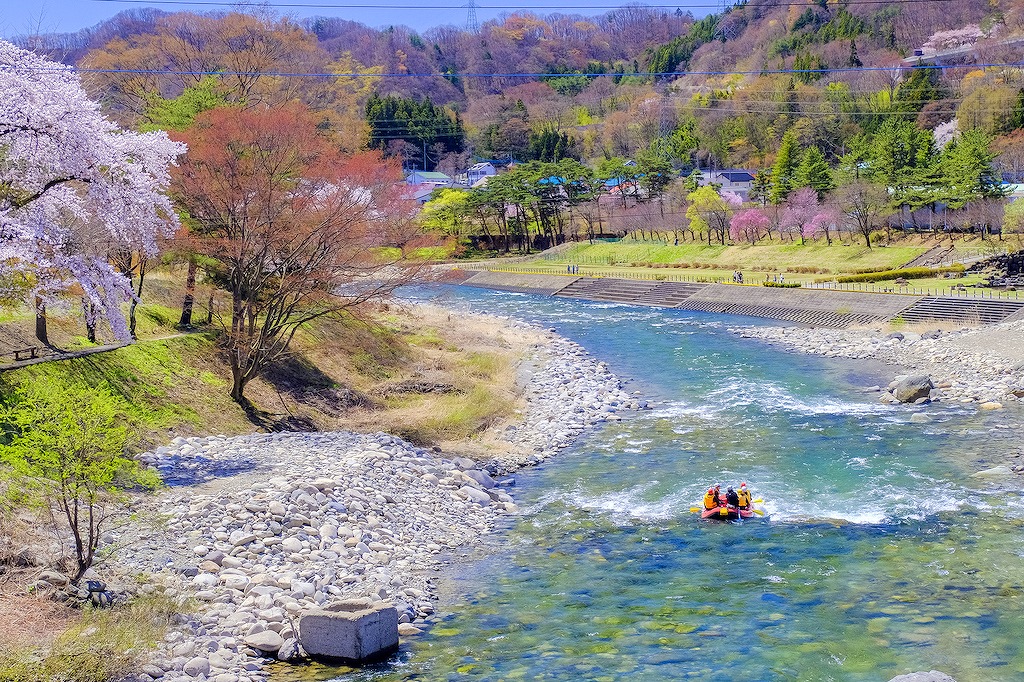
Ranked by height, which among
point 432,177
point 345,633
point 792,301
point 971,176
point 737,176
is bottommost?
point 792,301

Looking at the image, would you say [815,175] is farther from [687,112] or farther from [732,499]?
[732,499]

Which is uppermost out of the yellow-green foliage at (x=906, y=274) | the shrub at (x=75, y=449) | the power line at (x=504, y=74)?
the power line at (x=504, y=74)

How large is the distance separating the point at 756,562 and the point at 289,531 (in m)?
7.44

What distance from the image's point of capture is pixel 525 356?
37906 millimetres

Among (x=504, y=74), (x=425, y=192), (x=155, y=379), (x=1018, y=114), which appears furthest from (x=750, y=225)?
(x=155, y=379)

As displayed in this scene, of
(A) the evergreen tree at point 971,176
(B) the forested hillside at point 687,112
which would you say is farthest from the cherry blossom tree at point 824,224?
(A) the evergreen tree at point 971,176

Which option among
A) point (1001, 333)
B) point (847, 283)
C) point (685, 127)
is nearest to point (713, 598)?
point (1001, 333)

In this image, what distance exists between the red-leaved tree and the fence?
82.6ft

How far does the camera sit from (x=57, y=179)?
14.6 meters

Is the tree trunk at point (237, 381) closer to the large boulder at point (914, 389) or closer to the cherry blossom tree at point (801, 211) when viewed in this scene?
the large boulder at point (914, 389)

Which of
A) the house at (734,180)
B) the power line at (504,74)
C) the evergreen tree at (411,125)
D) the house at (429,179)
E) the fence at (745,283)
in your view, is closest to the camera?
the fence at (745,283)

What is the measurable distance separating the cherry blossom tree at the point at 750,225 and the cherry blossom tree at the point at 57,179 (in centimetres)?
5510

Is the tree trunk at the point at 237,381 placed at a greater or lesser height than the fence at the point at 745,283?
greater

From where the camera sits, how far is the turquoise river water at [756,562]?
1174 cm
